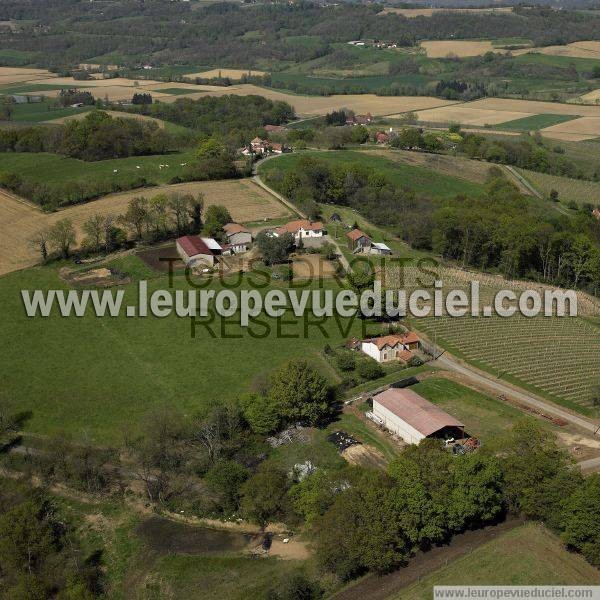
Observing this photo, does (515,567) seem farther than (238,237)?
No

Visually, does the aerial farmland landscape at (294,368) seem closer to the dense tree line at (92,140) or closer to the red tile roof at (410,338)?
the red tile roof at (410,338)

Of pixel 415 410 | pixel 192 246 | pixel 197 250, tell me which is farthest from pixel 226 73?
pixel 415 410

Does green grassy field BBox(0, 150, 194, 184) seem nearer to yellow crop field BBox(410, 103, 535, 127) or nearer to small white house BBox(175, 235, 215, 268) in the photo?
small white house BBox(175, 235, 215, 268)

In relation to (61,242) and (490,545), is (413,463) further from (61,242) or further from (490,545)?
(61,242)

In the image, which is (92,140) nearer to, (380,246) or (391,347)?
(380,246)

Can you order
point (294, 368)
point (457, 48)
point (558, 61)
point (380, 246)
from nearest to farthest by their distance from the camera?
1. point (294, 368)
2. point (380, 246)
3. point (558, 61)
4. point (457, 48)

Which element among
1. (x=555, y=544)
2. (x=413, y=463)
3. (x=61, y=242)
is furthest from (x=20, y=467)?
(x=61, y=242)

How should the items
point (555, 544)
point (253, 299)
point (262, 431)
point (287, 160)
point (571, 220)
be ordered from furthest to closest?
point (287, 160) → point (571, 220) → point (253, 299) → point (262, 431) → point (555, 544)

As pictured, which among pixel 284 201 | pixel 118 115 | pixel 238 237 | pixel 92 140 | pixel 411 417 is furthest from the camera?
pixel 118 115
